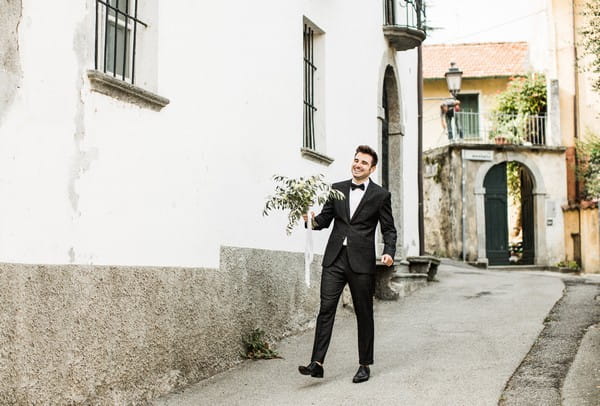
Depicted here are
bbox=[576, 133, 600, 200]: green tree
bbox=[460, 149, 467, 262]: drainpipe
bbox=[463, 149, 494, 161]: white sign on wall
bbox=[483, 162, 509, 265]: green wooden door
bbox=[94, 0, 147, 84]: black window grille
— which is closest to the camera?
bbox=[94, 0, 147, 84]: black window grille

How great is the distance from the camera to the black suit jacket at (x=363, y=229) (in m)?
6.83

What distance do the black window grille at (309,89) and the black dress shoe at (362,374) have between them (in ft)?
13.1

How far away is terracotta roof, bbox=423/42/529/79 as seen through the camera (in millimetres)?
29125

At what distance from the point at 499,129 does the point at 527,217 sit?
9.41 ft

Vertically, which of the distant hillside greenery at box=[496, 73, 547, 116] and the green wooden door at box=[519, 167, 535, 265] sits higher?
the distant hillside greenery at box=[496, 73, 547, 116]

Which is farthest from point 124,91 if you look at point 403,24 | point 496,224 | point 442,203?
point 496,224

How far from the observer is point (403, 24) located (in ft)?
46.0

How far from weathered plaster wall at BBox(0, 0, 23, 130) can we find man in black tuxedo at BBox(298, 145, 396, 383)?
2.78m

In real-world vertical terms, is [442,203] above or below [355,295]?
above

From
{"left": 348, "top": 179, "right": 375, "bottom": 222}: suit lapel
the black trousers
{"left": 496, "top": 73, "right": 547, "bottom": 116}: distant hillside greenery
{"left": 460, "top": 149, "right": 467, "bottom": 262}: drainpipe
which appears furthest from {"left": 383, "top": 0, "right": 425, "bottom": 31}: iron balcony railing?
{"left": 496, "top": 73, "right": 547, "bottom": 116}: distant hillside greenery

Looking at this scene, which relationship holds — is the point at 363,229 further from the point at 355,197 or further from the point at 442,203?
the point at 442,203

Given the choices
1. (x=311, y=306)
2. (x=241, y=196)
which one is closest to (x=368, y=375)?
(x=241, y=196)

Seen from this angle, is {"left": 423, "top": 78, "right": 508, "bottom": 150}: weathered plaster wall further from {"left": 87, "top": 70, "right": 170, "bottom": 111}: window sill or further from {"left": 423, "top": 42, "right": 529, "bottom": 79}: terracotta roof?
{"left": 87, "top": 70, "right": 170, "bottom": 111}: window sill

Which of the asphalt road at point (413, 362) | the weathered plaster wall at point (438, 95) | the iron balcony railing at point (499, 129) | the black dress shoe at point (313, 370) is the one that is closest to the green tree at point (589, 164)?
the iron balcony railing at point (499, 129)
